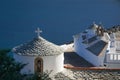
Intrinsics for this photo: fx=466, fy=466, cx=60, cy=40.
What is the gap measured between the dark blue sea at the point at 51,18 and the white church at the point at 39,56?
20.3m

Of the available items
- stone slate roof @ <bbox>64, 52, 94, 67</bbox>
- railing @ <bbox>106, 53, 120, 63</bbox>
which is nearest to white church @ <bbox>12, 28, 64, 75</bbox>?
railing @ <bbox>106, 53, 120, 63</bbox>

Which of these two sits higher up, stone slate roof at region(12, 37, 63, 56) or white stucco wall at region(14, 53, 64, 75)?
stone slate roof at region(12, 37, 63, 56)

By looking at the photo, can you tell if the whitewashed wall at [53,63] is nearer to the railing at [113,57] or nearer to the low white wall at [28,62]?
the low white wall at [28,62]

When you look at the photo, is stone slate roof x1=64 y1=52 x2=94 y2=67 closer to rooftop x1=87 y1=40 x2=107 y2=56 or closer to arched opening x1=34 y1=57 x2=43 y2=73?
rooftop x1=87 y1=40 x2=107 y2=56

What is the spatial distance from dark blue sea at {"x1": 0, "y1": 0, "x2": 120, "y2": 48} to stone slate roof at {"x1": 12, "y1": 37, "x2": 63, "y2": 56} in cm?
2023

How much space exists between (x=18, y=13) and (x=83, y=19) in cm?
801

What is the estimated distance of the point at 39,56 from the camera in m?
18.8

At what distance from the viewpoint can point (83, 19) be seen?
174 ft

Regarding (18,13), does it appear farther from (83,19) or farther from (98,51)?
(98,51)

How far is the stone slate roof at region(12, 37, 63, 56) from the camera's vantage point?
1891 centimetres

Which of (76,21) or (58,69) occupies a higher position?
(76,21)

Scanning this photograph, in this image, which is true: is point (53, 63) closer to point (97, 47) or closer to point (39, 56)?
point (39, 56)

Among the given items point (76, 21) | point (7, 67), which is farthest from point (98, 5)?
point (7, 67)

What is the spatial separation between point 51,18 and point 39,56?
3409 cm
